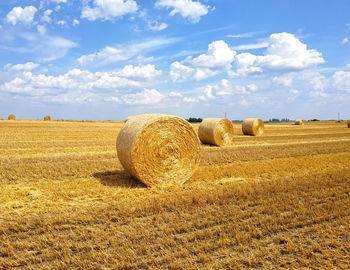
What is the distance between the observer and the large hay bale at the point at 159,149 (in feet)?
24.0

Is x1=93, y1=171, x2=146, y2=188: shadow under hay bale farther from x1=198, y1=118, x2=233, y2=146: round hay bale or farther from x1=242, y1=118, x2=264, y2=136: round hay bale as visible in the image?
x1=242, y1=118, x2=264, y2=136: round hay bale

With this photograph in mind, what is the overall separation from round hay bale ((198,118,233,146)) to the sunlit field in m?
7.06

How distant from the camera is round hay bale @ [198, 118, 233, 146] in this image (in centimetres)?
1548

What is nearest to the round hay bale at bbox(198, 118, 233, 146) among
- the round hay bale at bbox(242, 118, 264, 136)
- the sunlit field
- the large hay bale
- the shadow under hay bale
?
the round hay bale at bbox(242, 118, 264, 136)

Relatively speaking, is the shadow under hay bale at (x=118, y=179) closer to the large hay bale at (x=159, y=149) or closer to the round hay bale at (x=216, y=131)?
the large hay bale at (x=159, y=149)

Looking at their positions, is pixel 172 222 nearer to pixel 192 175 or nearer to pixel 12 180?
pixel 192 175

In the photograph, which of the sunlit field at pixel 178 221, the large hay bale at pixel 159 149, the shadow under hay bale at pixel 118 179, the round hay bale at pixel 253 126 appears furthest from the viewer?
the round hay bale at pixel 253 126

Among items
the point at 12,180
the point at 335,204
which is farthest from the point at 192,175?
the point at 12,180

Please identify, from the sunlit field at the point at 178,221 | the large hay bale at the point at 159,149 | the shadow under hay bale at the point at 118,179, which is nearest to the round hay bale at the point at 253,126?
the sunlit field at the point at 178,221

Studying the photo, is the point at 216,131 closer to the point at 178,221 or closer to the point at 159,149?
the point at 159,149

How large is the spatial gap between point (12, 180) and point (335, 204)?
768 cm

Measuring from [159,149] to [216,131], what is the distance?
8.27 meters

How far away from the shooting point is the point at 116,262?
11.2ft

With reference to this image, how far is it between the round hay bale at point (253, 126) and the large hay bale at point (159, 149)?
49.8 ft
